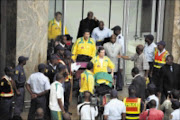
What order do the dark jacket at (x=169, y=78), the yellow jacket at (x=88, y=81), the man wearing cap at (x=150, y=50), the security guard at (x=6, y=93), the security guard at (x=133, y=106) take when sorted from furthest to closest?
the man wearing cap at (x=150, y=50), the dark jacket at (x=169, y=78), the yellow jacket at (x=88, y=81), the security guard at (x=6, y=93), the security guard at (x=133, y=106)

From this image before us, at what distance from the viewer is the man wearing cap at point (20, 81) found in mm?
11648

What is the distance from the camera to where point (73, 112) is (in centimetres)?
1264

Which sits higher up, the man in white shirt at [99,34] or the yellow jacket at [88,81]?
the man in white shirt at [99,34]

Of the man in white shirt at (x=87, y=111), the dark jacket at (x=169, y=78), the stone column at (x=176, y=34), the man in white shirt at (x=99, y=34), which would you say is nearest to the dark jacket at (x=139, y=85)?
the dark jacket at (x=169, y=78)

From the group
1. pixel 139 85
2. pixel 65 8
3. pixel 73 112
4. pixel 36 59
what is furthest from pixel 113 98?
pixel 65 8

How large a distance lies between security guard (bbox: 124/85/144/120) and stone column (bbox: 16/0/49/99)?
3.63 meters

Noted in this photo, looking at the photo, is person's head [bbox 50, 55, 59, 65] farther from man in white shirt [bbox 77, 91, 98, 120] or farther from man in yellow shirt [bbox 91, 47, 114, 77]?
man in white shirt [bbox 77, 91, 98, 120]

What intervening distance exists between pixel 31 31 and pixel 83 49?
5.45 feet

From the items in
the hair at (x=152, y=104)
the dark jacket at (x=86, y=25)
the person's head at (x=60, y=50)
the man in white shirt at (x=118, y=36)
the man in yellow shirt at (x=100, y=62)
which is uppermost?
the dark jacket at (x=86, y=25)

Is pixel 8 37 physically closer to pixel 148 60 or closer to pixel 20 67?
pixel 20 67

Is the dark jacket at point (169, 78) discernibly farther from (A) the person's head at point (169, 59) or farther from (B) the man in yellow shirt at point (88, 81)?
(B) the man in yellow shirt at point (88, 81)

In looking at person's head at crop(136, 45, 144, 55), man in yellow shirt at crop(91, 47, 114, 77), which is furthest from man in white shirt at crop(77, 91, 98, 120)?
person's head at crop(136, 45, 144, 55)

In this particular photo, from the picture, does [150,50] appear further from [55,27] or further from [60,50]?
[60,50]

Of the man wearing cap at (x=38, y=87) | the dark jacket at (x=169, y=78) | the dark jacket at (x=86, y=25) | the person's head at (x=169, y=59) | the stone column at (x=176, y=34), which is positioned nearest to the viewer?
the man wearing cap at (x=38, y=87)
